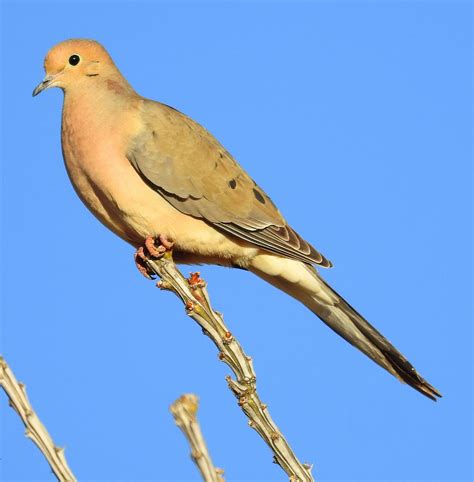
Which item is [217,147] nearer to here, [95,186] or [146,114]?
[146,114]

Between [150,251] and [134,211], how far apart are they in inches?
9.6

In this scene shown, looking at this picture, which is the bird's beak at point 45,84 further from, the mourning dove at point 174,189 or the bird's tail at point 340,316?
the bird's tail at point 340,316

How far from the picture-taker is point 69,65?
5.29 metres

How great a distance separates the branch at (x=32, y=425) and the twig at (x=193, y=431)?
0.39m

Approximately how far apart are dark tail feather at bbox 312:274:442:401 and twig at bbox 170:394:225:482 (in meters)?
2.30

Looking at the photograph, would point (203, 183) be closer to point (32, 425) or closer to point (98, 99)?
point (98, 99)

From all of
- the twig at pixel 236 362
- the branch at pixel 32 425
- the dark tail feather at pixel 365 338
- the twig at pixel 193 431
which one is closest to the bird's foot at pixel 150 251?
the twig at pixel 236 362

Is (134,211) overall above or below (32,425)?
above

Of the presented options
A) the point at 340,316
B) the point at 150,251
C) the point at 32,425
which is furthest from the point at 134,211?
the point at 32,425

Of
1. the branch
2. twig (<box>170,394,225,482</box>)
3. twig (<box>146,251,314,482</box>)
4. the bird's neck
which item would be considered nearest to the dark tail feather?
twig (<box>146,251,314,482</box>)

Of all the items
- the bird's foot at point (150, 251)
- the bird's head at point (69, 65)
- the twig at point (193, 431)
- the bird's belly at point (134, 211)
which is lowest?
the twig at point (193, 431)

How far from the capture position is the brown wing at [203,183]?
4.93m

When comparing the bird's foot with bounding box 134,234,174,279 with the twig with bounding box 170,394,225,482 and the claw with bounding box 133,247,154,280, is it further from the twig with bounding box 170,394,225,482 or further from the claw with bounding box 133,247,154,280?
the twig with bounding box 170,394,225,482

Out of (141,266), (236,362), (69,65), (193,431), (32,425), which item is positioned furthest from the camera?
(69,65)
